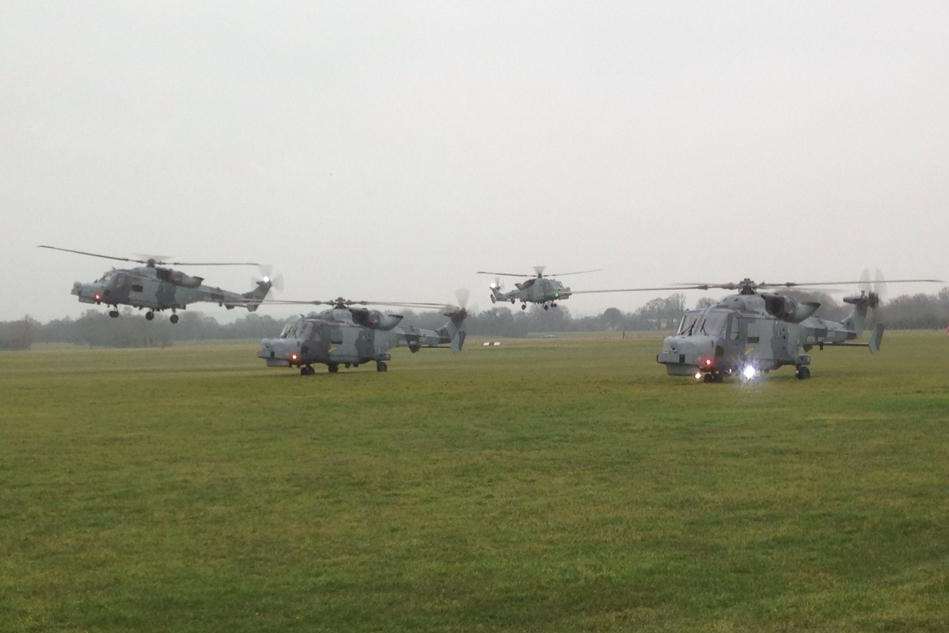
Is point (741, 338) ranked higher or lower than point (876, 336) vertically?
higher

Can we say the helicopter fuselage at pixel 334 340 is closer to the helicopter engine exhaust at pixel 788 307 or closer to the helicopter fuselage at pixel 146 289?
the helicopter fuselage at pixel 146 289

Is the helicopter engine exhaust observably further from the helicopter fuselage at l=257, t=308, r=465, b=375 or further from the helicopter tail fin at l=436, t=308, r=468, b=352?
the helicopter tail fin at l=436, t=308, r=468, b=352

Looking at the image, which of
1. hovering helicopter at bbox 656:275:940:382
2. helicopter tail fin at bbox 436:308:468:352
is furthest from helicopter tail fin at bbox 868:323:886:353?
helicopter tail fin at bbox 436:308:468:352

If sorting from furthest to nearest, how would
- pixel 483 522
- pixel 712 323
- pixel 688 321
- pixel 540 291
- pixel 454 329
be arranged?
1. pixel 540 291
2. pixel 454 329
3. pixel 688 321
4. pixel 712 323
5. pixel 483 522

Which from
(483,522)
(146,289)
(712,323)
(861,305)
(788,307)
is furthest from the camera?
(146,289)

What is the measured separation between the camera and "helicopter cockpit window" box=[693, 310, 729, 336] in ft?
112

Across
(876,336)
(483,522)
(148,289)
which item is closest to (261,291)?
(148,289)

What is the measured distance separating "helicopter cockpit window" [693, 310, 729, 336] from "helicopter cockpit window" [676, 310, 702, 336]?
0.20 metres

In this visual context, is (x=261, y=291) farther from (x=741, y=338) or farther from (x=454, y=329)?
(x=741, y=338)

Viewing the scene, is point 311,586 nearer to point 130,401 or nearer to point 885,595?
point 885,595

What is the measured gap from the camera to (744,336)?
35.0 meters

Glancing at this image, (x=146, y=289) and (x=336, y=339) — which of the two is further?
(x=146, y=289)

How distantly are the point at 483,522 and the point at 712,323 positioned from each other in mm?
24219

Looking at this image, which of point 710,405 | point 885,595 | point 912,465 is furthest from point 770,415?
point 885,595
